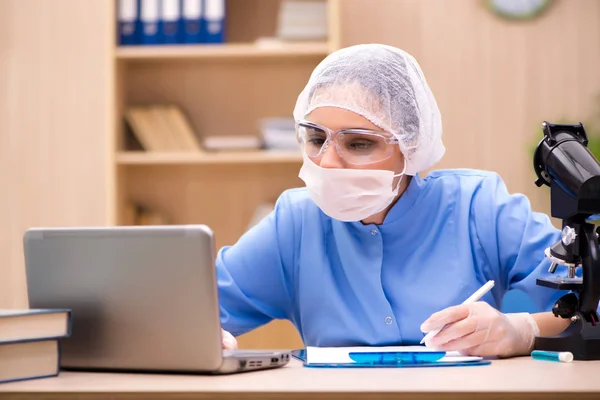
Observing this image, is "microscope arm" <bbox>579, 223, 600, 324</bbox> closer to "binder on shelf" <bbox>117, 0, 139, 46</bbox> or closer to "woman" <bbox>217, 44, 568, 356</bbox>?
"woman" <bbox>217, 44, 568, 356</bbox>

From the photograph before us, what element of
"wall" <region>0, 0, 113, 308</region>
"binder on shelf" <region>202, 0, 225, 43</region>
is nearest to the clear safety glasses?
"binder on shelf" <region>202, 0, 225, 43</region>

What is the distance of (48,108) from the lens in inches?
151

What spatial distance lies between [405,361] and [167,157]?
90.9 inches

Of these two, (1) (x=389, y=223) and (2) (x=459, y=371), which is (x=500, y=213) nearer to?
(1) (x=389, y=223)

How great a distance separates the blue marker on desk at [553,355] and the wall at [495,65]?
2.35 m

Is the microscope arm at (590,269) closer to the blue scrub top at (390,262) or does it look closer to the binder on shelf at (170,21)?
the blue scrub top at (390,262)

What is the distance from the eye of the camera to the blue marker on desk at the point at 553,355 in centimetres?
147

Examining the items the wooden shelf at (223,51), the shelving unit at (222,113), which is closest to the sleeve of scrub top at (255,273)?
the wooden shelf at (223,51)

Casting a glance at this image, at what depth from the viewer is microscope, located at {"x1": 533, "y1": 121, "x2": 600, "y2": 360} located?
1.44m

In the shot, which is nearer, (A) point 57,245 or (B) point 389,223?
(A) point 57,245

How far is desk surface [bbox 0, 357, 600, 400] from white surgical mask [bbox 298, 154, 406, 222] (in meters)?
0.57

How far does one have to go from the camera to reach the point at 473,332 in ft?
5.03

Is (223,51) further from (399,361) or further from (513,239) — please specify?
(399,361)

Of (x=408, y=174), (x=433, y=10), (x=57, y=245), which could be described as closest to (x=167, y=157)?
(x=433, y=10)
